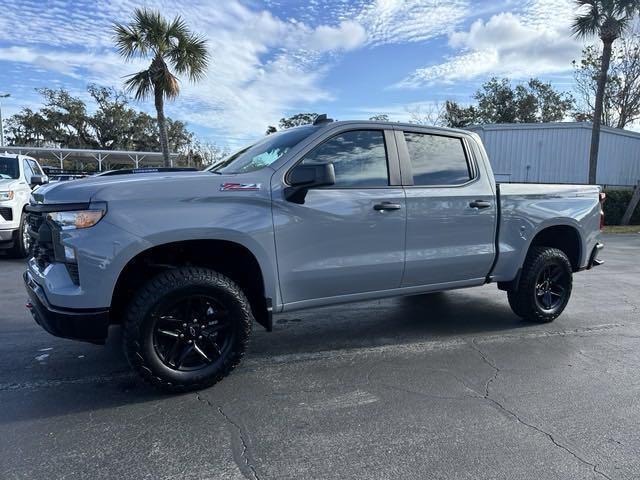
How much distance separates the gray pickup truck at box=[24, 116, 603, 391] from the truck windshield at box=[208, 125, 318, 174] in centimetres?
2

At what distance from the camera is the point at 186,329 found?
135 inches

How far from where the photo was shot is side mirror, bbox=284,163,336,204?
11.3 ft

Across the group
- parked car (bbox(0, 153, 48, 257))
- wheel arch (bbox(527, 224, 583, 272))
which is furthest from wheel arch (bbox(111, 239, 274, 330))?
parked car (bbox(0, 153, 48, 257))

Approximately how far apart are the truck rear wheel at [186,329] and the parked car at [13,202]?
5675 mm

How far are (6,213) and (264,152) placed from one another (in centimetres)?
648

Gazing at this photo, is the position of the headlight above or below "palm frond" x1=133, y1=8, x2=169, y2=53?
below

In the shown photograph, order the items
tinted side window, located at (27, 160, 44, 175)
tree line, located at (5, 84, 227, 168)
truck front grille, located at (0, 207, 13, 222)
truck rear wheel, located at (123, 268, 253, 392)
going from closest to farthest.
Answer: truck rear wheel, located at (123, 268, 253, 392) < truck front grille, located at (0, 207, 13, 222) < tinted side window, located at (27, 160, 44, 175) < tree line, located at (5, 84, 227, 168)

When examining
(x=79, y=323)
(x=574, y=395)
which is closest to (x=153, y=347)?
(x=79, y=323)

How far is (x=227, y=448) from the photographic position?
280 cm

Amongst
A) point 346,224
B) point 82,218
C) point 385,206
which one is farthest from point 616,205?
point 82,218

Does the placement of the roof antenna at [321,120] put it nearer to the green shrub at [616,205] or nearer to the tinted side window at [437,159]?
the tinted side window at [437,159]

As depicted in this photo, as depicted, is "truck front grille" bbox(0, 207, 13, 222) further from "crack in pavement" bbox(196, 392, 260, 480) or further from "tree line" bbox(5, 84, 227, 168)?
"tree line" bbox(5, 84, 227, 168)

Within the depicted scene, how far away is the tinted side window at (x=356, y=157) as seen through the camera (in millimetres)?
3924

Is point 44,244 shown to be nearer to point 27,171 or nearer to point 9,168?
point 9,168
